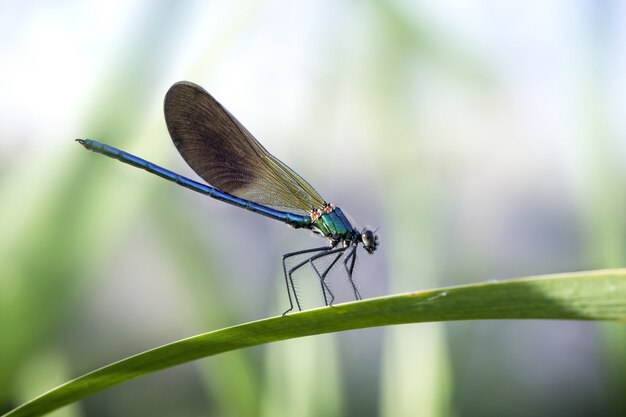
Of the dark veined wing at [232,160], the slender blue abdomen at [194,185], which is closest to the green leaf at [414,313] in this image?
the slender blue abdomen at [194,185]

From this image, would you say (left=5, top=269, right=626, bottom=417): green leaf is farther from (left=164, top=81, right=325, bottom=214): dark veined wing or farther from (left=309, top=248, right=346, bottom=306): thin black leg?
(left=164, top=81, right=325, bottom=214): dark veined wing

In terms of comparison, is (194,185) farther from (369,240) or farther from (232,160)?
(369,240)

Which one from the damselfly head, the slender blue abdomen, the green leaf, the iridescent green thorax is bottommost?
the green leaf

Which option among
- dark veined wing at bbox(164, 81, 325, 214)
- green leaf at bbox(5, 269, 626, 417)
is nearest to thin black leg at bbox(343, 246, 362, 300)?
dark veined wing at bbox(164, 81, 325, 214)

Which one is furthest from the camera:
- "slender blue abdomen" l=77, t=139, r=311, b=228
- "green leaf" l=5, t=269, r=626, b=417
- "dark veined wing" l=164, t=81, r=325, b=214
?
"dark veined wing" l=164, t=81, r=325, b=214

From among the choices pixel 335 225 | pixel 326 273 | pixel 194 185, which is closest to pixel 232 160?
pixel 194 185

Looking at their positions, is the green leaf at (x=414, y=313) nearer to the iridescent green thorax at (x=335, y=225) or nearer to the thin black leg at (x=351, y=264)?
the thin black leg at (x=351, y=264)
